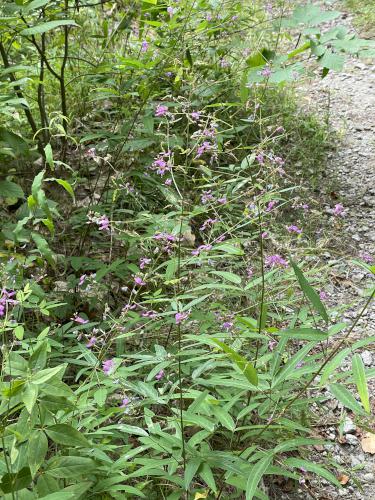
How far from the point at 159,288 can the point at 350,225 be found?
175 cm

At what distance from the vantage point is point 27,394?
4.56 feet

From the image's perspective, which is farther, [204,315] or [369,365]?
[369,365]

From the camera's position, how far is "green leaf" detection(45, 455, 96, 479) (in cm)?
164

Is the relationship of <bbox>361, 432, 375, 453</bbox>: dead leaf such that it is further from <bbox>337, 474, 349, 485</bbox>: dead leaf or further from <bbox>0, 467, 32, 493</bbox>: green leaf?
<bbox>0, 467, 32, 493</bbox>: green leaf

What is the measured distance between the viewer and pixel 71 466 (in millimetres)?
1666

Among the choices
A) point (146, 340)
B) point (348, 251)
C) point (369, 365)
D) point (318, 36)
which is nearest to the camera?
point (318, 36)

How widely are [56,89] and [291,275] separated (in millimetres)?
2481

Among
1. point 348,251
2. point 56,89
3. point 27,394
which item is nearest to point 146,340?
point 27,394

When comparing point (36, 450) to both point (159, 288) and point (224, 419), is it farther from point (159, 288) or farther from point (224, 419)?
point (159, 288)

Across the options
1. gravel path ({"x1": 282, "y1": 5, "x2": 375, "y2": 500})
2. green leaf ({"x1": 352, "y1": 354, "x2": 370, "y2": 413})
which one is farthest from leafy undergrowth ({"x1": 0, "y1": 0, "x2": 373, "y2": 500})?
gravel path ({"x1": 282, "y1": 5, "x2": 375, "y2": 500})

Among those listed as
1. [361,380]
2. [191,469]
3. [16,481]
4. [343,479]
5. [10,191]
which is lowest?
[343,479]

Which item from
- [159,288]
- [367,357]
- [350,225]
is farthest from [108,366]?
[350,225]

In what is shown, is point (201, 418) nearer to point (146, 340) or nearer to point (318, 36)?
point (146, 340)

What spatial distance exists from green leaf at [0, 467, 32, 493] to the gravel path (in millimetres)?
1122
